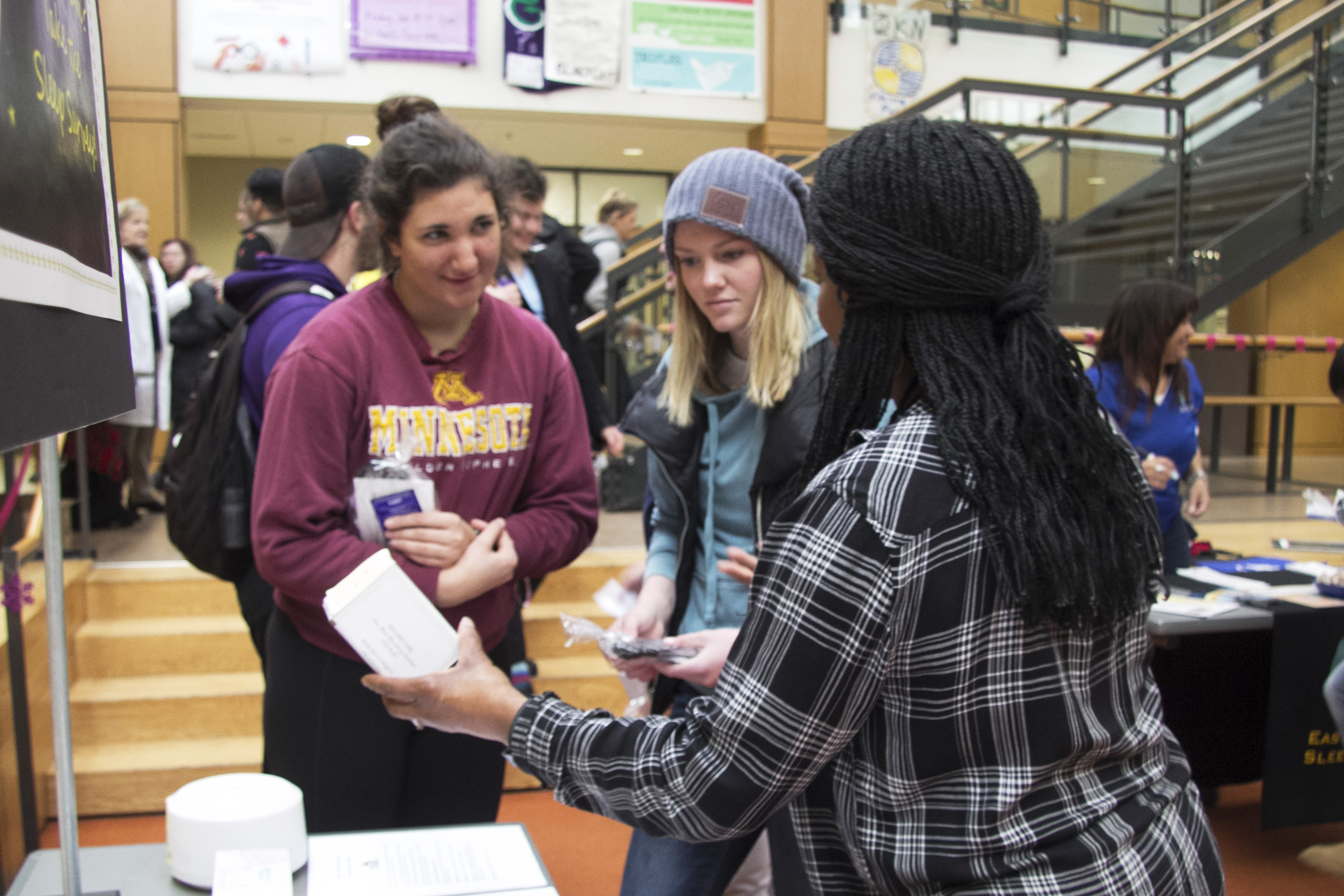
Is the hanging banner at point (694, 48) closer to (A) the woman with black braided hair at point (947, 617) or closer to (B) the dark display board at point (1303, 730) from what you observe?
(B) the dark display board at point (1303, 730)

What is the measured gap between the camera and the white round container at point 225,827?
102 cm

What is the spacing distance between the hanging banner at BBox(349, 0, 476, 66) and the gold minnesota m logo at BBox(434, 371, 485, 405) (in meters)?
7.79

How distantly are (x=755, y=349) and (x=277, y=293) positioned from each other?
962 mm

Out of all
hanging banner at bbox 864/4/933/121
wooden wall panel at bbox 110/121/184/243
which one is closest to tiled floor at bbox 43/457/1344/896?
wooden wall panel at bbox 110/121/184/243

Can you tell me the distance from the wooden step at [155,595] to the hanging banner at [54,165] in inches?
139

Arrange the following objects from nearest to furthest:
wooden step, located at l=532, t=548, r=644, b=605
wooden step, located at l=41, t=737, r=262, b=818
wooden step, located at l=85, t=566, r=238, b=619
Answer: wooden step, located at l=41, t=737, r=262, b=818 < wooden step, located at l=85, t=566, r=238, b=619 < wooden step, located at l=532, t=548, r=644, b=605

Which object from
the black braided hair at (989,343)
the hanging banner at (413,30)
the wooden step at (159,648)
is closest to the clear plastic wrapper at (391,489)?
the black braided hair at (989,343)

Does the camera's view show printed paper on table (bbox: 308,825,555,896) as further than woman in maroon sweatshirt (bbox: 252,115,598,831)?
No

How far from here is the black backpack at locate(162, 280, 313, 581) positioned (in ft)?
6.73

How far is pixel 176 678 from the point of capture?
3.83 m

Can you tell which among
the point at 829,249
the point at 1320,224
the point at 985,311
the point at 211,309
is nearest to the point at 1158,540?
the point at 985,311

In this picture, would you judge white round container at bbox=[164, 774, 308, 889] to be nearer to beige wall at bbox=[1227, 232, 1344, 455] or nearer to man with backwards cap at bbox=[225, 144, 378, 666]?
man with backwards cap at bbox=[225, 144, 378, 666]

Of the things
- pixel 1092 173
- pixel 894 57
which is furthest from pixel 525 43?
pixel 1092 173

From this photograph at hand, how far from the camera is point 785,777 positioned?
3.08 ft
